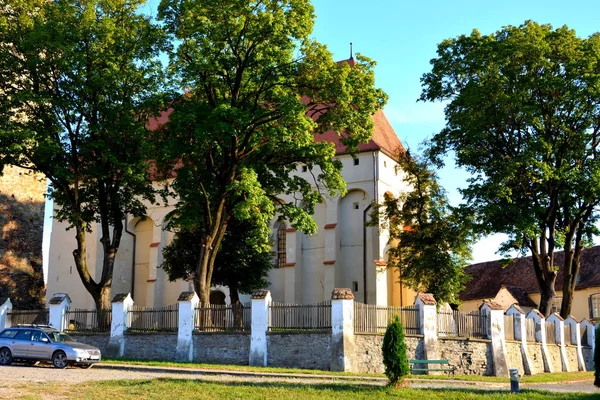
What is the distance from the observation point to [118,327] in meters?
28.6

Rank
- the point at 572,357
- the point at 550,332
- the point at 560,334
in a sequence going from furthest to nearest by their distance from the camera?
the point at 572,357, the point at 560,334, the point at 550,332

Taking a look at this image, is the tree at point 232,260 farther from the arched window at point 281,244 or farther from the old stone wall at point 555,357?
the old stone wall at point 555,357

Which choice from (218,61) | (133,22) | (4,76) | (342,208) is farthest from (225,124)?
A: (342,208)

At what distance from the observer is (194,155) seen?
30312mm

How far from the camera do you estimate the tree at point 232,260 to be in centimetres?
3803

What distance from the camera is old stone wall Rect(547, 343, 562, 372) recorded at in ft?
110

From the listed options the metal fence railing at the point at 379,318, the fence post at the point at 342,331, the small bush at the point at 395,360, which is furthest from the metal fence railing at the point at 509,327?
the small bush at the point at 395,360

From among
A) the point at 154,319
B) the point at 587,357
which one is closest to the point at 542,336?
the point at 587,357

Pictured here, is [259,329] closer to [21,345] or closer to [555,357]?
[21,345]

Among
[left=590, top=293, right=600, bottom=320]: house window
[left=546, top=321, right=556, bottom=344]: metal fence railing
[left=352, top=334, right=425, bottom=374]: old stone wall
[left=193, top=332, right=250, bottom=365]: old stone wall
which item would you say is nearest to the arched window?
[left=546, top=321, right=556, bottom=344]: metal fence railing

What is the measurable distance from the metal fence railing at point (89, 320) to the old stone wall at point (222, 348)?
4.45 m

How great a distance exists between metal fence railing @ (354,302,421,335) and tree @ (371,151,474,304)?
30.9 ft

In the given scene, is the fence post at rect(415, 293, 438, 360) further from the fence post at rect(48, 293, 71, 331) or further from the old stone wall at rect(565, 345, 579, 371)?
the fence post at rect(48, 293, 71, 331)

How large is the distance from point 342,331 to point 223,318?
15.5ft
